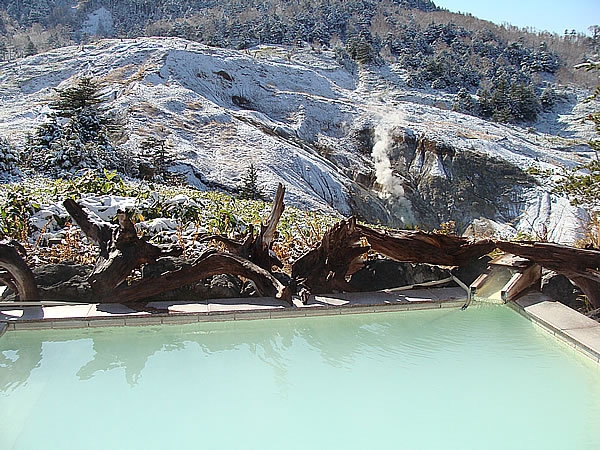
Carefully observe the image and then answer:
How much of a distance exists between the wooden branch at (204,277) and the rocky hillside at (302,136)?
20.3 ft

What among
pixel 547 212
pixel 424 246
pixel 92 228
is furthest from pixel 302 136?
pixel 92 228

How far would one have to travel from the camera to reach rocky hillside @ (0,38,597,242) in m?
10.7

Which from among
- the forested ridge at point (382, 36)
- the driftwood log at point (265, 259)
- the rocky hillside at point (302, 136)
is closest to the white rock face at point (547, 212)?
the rocky hillside at point (302, 136)

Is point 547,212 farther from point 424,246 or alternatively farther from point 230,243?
point 230,243

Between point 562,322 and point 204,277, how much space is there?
2.07 meters

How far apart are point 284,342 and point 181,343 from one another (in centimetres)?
56

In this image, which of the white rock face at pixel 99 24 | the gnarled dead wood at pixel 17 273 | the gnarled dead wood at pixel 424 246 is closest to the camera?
the gnarled dead wood at pixel 17 273

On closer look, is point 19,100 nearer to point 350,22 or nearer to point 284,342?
point 284,342

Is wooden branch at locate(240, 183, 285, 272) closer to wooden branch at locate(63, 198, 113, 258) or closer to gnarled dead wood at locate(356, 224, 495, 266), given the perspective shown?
gnarled dead wood at locate(356, 224, 495, 266)

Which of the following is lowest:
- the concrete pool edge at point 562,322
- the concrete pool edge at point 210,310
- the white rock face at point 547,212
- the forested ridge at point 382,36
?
the white rock face at point 547,212

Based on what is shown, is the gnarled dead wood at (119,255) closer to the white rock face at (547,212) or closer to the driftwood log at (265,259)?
the driftwood log at (265,259)

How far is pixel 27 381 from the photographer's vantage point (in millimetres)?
2418

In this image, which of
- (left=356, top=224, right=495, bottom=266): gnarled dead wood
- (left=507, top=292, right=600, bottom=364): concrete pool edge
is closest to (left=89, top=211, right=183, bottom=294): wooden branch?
(left=356, top=224, right=495, bottom=266): gnarled dead wood

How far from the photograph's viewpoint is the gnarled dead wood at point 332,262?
3297mm
